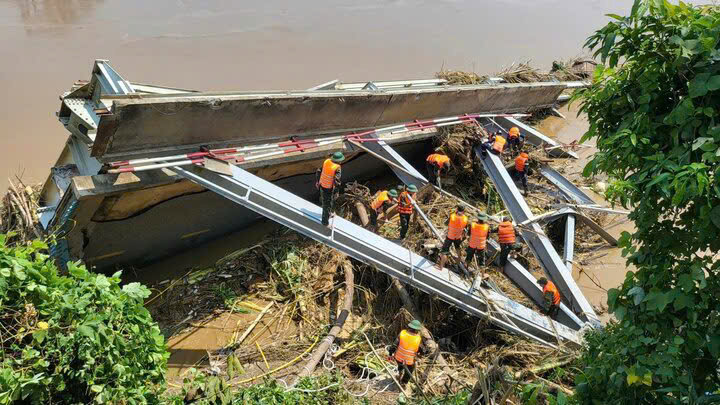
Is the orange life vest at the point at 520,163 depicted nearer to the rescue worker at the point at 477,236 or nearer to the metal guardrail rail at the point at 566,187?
the metal guardrail rail at the point at 566,187

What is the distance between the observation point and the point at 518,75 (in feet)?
45.0

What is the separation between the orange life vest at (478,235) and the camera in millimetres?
6711

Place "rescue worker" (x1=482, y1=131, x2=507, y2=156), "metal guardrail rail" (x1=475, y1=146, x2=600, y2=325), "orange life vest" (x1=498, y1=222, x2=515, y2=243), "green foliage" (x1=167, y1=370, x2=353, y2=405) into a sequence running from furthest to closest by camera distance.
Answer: "rescue worker" (x1=482, y1=131, x2=507, y2=156) → "orange life vest" (x1=498, y1=222, x2=515, y2=243) → "metal guardrail rail" (x1=475, y1=146, x2=600, y2=325) → "green foliage" (x1=167, y1=370, x2=353, y2=405)

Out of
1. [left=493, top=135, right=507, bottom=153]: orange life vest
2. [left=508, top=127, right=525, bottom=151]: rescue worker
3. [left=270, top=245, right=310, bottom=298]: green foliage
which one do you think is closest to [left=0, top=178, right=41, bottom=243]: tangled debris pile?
[left=270, top=245, right=310, bottom=298]: green foliage

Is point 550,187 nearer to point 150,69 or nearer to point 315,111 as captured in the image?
point 315,111

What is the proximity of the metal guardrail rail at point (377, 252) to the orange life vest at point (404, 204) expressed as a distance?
3.26ft

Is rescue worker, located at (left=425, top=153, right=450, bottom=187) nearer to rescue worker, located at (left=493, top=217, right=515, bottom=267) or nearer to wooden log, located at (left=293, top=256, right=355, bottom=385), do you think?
rescue worker, located at (left=493, top=217, right=515, bottom=267)

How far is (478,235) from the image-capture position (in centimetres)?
672

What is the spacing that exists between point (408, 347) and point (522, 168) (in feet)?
18.3

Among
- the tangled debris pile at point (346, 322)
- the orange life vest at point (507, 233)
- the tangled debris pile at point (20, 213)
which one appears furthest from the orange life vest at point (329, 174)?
the tangled debris pile at point (20, 213)

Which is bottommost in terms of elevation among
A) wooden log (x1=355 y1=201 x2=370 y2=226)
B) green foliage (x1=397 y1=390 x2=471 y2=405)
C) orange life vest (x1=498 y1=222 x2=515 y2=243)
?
green foliage (x1=397 y1=390 x2=471 y2=405)

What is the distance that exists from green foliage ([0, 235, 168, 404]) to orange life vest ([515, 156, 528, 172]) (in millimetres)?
7980

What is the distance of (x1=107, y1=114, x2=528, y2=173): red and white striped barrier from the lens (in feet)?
19.1

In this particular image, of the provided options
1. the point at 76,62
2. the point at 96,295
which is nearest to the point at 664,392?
the point at 96,295
